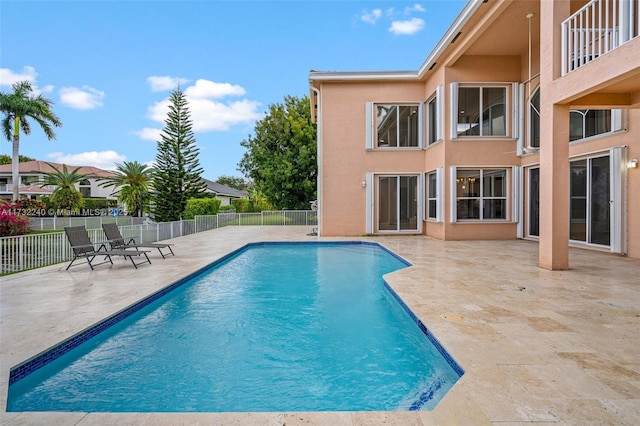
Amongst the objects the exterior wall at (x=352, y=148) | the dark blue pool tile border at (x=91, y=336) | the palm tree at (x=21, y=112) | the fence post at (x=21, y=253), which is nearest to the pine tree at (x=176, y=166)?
the palm tree at (x=21, y=112)

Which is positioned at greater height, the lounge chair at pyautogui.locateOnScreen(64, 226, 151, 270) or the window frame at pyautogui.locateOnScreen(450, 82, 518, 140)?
the window frame at pyautogui.locateOnScreen(450, 82, 518, 140)

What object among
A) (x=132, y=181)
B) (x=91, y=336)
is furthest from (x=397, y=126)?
(x=132, y=181)

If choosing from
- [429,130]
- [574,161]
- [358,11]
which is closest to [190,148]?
[358,11]

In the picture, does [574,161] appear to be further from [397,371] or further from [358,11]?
[358,11]

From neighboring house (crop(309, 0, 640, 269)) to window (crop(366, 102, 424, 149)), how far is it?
4cm

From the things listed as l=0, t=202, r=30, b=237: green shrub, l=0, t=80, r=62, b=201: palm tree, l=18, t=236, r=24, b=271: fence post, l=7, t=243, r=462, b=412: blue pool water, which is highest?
l=0, t=80, r=62, b=201: palm tree

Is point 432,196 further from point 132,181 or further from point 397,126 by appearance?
point 132,181

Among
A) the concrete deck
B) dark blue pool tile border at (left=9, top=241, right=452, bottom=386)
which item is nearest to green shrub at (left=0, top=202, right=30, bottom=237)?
the concrete deck

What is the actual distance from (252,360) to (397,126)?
34.7ft

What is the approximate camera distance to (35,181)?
3709cm

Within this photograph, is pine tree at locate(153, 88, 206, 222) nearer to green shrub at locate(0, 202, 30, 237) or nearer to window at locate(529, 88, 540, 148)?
green shrub at locate(0, 202, 30, 237)

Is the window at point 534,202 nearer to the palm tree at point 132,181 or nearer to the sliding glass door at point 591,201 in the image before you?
the sliding glass door at point 591,201

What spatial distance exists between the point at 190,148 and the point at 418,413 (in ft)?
80.7

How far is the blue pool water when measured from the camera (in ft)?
8.70
